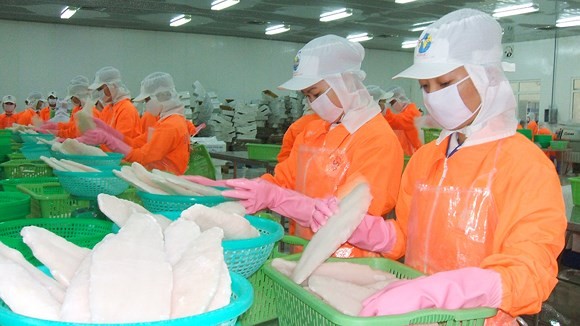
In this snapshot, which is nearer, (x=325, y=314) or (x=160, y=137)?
(x=325, y=314)

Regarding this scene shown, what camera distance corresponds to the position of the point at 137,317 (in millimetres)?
709

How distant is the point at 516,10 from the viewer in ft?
32.4

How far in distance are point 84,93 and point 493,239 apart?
284 inches

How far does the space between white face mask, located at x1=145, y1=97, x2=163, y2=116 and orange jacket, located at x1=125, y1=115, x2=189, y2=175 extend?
1.60 ft

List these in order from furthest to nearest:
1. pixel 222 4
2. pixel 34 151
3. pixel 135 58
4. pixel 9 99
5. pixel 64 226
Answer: pixel 135 58, pixel 9 99, pixel 222 4, pixel 34 151, pixel 64 226

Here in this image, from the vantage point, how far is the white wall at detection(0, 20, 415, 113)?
40.0 ft

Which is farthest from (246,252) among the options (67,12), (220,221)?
(67,12)

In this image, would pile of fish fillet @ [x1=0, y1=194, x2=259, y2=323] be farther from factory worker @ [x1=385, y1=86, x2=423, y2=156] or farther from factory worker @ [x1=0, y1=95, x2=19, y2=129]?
factory worker @ [x1=0, y1=95, x2=19, y2=129]

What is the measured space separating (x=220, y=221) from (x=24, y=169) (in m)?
2.98

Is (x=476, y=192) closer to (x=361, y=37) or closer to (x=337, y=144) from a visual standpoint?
(x=337, y=144)

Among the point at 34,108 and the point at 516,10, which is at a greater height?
the point at 516,10

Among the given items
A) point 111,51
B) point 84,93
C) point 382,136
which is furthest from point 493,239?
point 111,51

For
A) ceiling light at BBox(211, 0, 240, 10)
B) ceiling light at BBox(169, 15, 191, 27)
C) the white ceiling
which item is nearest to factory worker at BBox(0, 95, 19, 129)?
the white ceiling

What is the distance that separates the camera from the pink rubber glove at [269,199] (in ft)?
5.89
